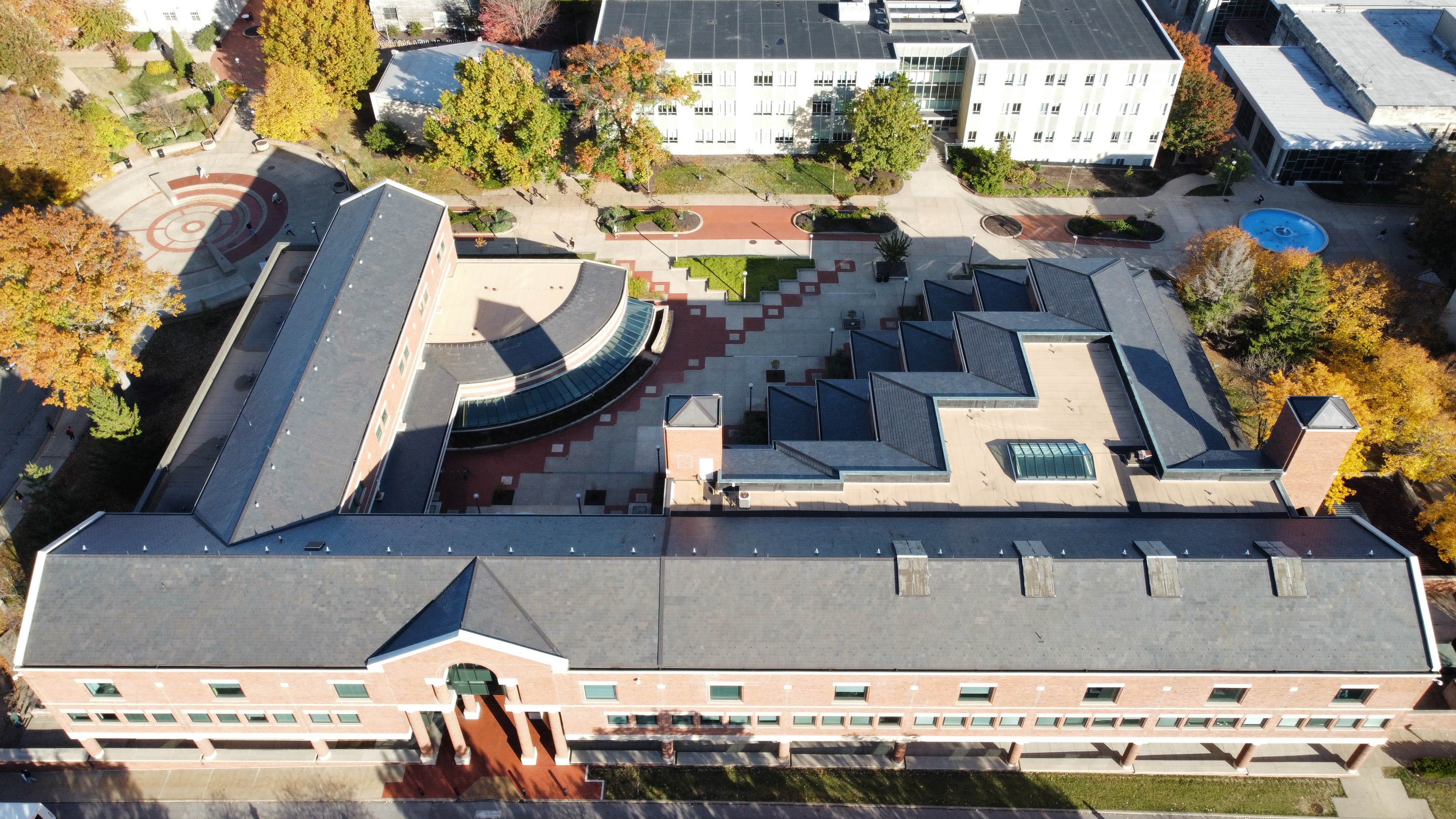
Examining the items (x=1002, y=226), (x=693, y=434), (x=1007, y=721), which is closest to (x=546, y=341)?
(x=693, y=434)

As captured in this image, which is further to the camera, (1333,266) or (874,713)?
(1333,266)

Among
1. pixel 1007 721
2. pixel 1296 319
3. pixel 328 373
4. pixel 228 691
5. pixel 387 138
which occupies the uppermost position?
pixel 328 373

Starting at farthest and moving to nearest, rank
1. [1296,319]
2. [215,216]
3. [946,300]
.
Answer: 1. [215,216]
2. [946,300]
3. [1296,319]

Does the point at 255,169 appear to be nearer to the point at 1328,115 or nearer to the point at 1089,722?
the point at 1089,722

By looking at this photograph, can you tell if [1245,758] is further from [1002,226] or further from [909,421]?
[1002,226]

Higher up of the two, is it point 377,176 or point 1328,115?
point 1328,115

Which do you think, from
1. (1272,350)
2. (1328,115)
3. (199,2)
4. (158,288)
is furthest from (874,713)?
(199,2)
